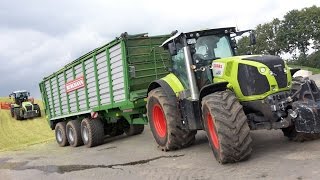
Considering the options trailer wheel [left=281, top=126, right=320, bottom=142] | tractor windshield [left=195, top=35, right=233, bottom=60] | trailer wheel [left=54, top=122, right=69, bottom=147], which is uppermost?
tractor windshield [left=195, top=35, right=233, bottom=60]

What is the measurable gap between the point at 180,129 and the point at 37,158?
5347mm

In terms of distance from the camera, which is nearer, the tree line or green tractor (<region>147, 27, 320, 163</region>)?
green tractor (<region>147, 27, 320, 163</region>)

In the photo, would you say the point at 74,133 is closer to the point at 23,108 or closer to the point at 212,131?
the point at 212,131

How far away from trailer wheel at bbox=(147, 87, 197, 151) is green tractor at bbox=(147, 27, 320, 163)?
2 centimetres

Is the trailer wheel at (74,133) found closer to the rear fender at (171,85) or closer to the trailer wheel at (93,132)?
the trailer wheel at (93,132)

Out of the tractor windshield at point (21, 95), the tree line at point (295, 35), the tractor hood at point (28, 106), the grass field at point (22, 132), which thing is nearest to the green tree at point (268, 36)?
the tree line at point (295, 35)

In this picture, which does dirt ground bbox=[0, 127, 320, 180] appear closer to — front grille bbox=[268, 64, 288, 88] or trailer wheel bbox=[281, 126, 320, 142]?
trailer wheel bbox=[281, 126, 320, 142]

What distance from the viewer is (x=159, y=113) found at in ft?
33.2

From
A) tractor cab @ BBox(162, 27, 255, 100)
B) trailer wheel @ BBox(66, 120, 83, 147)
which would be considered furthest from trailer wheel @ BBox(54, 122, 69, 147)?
tractor cab @ BBox(162, 27, 255, 100)

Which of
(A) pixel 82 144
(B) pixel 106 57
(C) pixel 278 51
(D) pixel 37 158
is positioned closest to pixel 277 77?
(B) pixel 106 57

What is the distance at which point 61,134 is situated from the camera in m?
16.2

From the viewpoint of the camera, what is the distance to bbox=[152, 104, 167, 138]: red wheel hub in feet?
32.8

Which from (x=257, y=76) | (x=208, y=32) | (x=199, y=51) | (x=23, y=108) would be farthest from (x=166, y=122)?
(x=23, y=108)

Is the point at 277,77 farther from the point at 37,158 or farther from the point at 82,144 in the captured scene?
the point at 82,144
